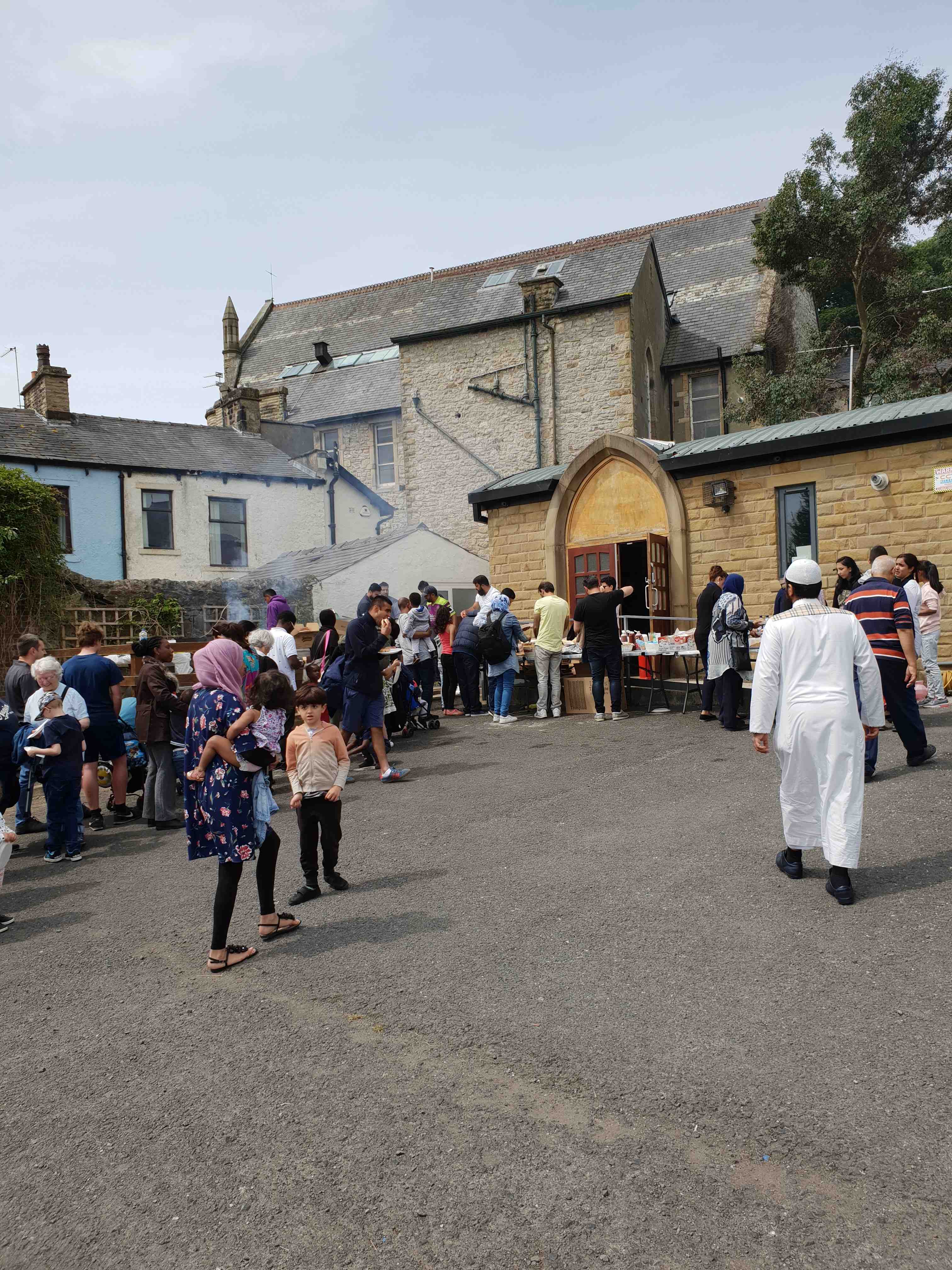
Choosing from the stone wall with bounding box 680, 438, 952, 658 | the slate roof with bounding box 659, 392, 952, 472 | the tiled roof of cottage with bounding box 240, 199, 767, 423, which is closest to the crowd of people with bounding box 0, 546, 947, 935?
the stone wall with bounding box 680, 438, 952, 658

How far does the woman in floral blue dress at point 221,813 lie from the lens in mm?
5367

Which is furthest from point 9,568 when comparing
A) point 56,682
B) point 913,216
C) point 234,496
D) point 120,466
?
point 913,216

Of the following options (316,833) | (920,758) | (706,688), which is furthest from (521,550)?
(316,833)

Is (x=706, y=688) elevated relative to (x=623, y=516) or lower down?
lower down

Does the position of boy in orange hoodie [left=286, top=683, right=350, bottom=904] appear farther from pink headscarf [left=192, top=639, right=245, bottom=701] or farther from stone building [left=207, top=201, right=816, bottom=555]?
stone building [left=207, top=201, right=816, bottom=555]

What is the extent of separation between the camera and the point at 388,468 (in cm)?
3231

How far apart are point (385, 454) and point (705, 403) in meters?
9.97

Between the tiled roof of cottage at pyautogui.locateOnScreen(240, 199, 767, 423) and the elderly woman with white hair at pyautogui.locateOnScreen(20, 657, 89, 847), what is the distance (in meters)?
19.8

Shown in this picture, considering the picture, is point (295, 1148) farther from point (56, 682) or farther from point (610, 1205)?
point (56, 682)

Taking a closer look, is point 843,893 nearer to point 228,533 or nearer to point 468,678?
point 468,678

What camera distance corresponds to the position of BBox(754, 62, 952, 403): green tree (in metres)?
26.0

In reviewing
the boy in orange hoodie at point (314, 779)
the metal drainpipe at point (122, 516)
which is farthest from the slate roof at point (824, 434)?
the metal drainpipe at point (122, 516)

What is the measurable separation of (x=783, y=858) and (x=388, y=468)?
2734cm

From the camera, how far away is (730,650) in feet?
39.4
